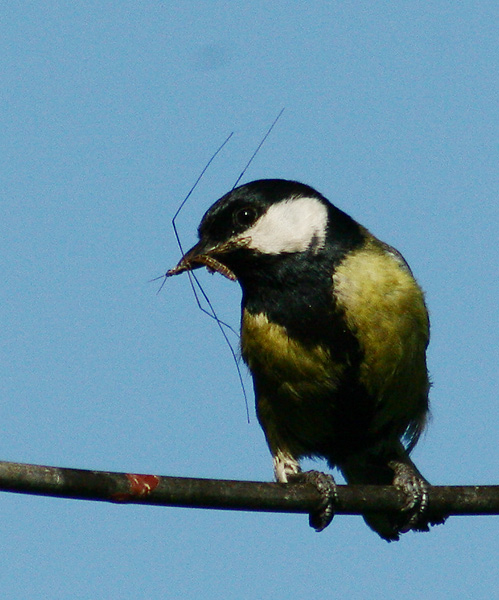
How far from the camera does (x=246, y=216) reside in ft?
19.1

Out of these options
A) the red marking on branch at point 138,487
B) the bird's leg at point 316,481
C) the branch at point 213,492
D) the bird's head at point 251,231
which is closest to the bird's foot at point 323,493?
the bird's leg at point 316,481

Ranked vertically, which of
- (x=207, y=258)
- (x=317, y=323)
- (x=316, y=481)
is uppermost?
(x=207, y=258)

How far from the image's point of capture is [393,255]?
6117mm

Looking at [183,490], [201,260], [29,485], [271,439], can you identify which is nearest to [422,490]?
[271,439]

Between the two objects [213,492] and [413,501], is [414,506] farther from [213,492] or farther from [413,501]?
[213,492]

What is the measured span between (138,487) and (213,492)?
0.27m

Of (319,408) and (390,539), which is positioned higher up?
(319,408)

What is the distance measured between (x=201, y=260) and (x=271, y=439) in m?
1.11

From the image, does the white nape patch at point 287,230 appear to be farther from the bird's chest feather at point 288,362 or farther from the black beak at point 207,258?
the bird's chest feather at point 288,362

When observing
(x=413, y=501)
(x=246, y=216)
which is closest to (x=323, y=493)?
(x=413, y=501)

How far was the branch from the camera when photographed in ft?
11.3

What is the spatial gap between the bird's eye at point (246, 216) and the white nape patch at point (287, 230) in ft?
0.11

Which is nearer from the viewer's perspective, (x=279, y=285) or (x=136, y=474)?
(x=136, y=474)

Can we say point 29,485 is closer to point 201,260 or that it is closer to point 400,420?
point 201,260
